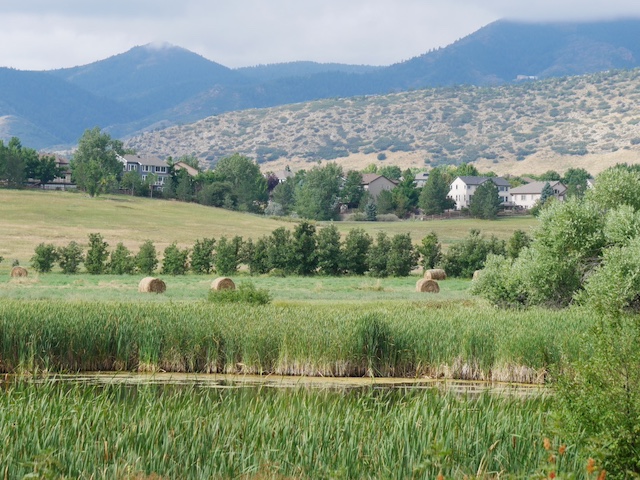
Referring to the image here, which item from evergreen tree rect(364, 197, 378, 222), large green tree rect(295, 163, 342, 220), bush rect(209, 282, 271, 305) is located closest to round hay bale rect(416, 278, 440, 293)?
bush rect(209, 282, 271, 305)

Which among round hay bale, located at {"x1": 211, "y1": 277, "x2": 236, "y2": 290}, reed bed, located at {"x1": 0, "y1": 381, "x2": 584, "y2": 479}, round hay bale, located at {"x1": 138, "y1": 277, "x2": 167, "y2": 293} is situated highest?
reed bed, located at {"x1": 0, "y1": 381, "x2": 584, "y2": 479}

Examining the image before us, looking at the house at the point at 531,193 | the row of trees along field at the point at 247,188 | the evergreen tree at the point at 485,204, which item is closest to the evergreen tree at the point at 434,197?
the row of trees along field at the point at 247,188

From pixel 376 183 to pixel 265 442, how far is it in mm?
163748

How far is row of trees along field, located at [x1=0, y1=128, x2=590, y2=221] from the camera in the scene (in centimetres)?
14150

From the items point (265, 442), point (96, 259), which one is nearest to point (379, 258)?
point (96, 259)

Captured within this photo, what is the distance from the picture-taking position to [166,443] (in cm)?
1355

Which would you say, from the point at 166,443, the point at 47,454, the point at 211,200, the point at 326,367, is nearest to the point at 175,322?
the point at 326,367

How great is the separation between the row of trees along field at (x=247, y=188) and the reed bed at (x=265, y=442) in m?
123

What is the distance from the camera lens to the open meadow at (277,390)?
13281mm

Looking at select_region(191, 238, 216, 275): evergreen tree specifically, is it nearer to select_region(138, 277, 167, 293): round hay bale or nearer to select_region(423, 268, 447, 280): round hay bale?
select_region(423, 268, 447, 280): round hay bale

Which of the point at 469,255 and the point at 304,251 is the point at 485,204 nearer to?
the point at 469,255

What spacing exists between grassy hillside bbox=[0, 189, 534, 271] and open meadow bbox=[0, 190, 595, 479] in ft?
128

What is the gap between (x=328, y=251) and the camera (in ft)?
230

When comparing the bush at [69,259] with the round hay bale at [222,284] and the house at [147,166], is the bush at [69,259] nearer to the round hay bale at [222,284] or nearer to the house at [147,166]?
the round hay bale at [222,284]
